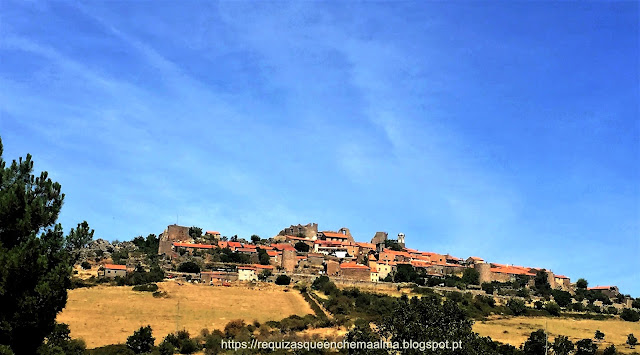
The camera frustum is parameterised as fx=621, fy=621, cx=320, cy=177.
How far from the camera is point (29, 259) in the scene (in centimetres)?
2122

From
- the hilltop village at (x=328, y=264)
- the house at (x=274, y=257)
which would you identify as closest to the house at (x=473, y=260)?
the hilltop village at (x=328, y=264)

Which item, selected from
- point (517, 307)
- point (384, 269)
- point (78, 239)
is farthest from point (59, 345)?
point (384, 269)

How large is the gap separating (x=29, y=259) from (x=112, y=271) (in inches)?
2312

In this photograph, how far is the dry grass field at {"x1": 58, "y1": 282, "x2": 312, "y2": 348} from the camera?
171 ft

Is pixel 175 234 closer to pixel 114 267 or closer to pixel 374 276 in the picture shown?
pixel 114 267

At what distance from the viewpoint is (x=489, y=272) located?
324 feet

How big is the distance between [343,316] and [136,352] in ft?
77.8

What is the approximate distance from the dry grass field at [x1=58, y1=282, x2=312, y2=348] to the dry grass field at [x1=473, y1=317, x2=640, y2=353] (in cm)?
1909

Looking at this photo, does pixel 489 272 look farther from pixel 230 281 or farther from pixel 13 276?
pixel 13 276

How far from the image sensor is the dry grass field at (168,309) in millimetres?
52125

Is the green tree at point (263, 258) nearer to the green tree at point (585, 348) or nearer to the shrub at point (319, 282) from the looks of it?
the shrub at point (319, 282)

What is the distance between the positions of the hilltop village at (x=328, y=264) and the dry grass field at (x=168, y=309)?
814cm

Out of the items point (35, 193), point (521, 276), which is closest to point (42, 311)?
point (35, 193)

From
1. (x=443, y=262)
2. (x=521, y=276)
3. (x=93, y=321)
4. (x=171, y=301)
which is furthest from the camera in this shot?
(x=443, y=262)
